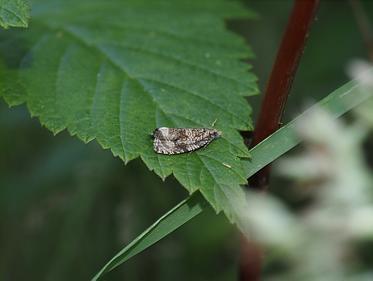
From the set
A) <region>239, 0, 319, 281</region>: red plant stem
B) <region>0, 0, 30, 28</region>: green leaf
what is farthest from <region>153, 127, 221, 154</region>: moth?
<region>0, 0, 30, 28</region>: green leaf

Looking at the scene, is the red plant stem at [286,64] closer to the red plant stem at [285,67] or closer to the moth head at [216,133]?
the red plant stem at [285,67]

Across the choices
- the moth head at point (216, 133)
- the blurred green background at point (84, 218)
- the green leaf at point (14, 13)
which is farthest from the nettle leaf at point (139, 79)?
the blurred green background at point (84, 218)

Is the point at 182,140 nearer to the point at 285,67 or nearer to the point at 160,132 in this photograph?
the point at 160,132

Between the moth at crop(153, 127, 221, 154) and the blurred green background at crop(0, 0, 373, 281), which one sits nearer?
the moth at crop(153, 127, 221, 154)

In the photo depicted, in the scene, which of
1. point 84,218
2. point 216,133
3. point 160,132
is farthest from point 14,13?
point 84,218

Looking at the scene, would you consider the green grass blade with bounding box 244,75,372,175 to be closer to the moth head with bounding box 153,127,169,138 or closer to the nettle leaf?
the nettle leaf

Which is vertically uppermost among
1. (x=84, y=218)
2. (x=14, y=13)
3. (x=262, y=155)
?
(x=14, y=13)

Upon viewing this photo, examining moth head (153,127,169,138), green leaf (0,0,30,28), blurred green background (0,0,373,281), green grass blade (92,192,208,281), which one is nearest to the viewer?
green grass blade (92,192,208,281)
